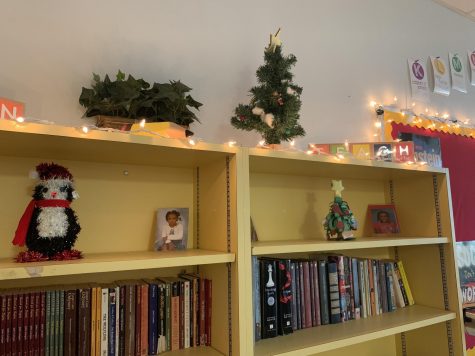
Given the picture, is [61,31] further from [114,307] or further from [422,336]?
[422,336]

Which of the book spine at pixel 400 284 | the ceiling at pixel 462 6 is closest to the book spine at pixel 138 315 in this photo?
the book spine at pixel 400 284

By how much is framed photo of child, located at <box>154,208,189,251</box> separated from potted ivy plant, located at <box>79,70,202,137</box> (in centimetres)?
28

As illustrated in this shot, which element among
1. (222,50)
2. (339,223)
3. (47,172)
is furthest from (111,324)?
(222,50)

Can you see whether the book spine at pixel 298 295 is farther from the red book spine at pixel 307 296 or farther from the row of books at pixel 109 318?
the row of books at pixel 109 318

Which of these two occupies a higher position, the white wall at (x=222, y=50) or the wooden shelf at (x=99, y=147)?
the white wall at (x=222, y=50)

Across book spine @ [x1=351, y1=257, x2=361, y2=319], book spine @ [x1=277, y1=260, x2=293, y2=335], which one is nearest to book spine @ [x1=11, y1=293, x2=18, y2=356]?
book spine @ [x1=277, y1=260, x2=293, y2=335]

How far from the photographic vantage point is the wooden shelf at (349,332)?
3.54 feet

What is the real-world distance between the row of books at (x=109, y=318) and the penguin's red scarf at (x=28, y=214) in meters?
0.13

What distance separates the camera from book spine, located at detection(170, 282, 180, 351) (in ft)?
3.43

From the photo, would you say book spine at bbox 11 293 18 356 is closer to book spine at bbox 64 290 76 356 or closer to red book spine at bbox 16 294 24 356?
red book spine at bbox 16 294 24 356

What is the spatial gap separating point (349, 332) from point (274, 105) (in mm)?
824

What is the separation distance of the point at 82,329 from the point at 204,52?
3.44ft

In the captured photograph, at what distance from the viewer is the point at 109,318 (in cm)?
95

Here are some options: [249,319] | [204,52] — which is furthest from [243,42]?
[249,319]
